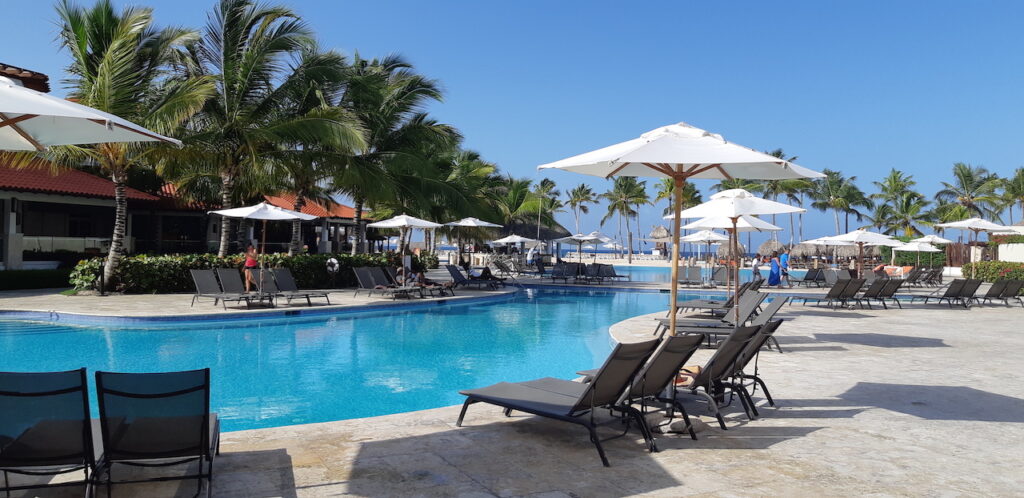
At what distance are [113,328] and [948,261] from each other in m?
37.9

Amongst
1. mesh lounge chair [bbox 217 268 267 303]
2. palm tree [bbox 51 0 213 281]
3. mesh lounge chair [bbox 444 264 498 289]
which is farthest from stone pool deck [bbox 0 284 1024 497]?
mesh lounge chair [bbox 444 264 498 289]

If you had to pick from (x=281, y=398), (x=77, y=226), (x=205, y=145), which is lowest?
(x=281, y=398)

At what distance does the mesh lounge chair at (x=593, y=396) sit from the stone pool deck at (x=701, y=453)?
0.24m

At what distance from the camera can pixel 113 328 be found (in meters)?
11.0

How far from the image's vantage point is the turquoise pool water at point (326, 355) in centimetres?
701

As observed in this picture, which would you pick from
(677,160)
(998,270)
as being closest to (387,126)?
(677,160)

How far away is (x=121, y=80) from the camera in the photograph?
14.1 meters

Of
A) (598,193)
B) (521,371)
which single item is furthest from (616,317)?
(598,193)

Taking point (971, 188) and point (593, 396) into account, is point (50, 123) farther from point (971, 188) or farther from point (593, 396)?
point (971, 188)

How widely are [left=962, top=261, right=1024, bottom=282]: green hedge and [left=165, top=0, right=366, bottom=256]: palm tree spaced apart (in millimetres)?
19626

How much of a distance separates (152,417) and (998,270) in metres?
25.9

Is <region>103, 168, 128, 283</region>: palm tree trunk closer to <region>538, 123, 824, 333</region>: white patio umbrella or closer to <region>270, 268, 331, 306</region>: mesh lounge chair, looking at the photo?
<region>270, 268, 331, 306</region>: mesh lounge chair

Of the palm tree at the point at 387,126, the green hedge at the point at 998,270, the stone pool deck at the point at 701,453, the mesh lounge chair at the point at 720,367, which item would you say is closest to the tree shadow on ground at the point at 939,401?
the stone pool deck at the point at 701,453

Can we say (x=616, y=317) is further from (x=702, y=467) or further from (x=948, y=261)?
(x=948, y=261)
